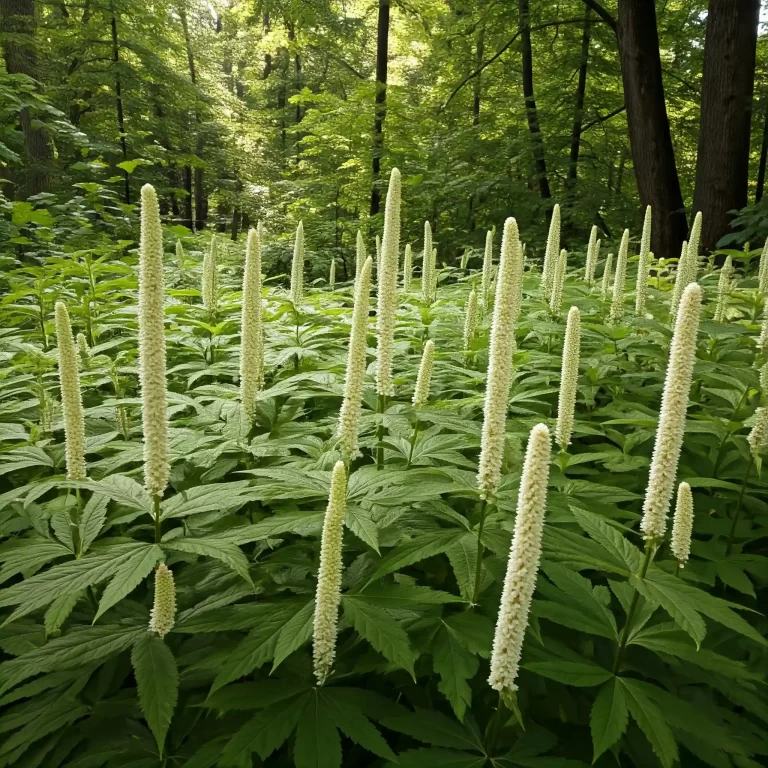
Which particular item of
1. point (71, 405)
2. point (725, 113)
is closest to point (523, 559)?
point (71, 405)

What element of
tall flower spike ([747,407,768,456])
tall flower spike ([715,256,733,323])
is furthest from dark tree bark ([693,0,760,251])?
tall flower spike ([747,407,768,456])

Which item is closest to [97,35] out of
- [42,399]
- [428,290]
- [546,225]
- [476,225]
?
[476,225]

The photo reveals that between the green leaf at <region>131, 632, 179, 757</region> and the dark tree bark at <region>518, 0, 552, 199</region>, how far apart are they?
14.5 m

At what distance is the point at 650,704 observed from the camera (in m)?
1.71

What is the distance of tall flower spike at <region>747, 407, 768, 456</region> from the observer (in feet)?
9.05

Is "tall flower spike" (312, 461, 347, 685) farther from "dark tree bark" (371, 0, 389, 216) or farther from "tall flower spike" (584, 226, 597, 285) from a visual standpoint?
"dark tree bark" (371, 0, 389, 216)

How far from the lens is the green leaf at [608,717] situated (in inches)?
61.6

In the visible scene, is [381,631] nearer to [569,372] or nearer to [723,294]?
[569,372]

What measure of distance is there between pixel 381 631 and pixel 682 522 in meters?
1.21

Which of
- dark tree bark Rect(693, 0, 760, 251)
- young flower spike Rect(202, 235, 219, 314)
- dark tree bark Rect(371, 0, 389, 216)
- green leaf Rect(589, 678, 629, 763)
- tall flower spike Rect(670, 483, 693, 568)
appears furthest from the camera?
dark tree bark Rect(371, 0, 389, 216)

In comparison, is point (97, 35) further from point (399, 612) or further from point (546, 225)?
point (399, 612)

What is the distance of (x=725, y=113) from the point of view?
982cm

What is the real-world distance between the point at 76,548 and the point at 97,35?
16370 mm

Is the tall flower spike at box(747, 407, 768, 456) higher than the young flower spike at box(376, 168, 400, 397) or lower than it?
lower
